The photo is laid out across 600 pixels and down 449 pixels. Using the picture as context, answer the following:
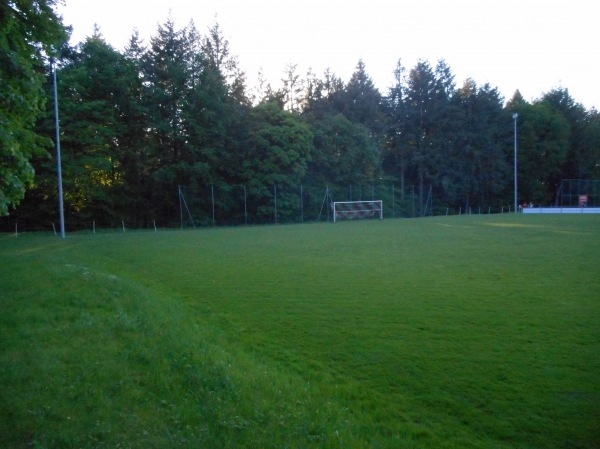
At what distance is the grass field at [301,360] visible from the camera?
4.16 metres

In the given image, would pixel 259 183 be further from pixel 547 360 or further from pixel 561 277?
pixel 547 360

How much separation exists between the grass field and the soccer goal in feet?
97.6

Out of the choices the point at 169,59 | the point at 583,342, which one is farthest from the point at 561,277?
the point at 169,59

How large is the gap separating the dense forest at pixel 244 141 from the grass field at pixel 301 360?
20.3 m

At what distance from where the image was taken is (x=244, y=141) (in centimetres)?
4128

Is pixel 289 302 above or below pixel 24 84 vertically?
below

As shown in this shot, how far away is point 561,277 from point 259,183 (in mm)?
30079

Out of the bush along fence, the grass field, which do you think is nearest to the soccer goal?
the bush along fence

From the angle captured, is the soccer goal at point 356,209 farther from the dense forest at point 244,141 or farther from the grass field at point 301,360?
the grass field at point 301,360

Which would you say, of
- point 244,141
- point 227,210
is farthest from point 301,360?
point 244,141

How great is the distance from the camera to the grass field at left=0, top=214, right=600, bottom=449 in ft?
13.6

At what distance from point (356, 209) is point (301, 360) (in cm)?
3740

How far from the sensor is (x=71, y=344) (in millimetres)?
6098

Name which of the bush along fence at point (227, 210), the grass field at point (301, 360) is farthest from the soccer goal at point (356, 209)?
the grass field at point (301, 360)
